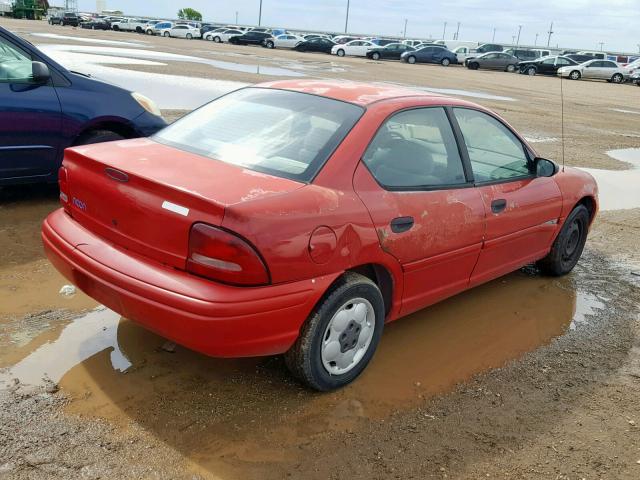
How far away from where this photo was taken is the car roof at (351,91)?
3.73m

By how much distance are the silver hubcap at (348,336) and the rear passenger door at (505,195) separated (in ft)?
3.61

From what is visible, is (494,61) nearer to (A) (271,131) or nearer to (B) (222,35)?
(B) (222,35)

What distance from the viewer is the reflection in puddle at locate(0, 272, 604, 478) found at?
2932 mm

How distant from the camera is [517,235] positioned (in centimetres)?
443

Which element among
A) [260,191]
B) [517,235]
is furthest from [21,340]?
[517,235]

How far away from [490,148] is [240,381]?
2372 millimetres

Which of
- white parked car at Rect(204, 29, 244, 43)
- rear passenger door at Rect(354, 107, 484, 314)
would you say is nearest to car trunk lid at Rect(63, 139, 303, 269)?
rear passenger door at Rect(354, 107, 484, 314)

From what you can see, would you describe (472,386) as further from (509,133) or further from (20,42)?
Result: (20,42)

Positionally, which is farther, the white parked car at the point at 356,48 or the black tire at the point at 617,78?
the white parked car at the point at 356,48

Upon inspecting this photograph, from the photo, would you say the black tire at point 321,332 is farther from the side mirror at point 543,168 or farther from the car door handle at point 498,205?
the side mirror at point 543,168

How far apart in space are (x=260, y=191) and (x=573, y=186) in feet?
10.3

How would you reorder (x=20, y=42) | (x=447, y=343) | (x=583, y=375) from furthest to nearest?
(x=20, y=42) < (x=447, y=343) < (x=583, y=375)

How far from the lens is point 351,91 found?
12.6 ft

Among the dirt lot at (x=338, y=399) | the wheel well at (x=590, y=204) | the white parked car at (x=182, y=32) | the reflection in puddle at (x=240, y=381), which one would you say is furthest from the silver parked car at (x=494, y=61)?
the reflection in puddle at (x=240, y=381)
